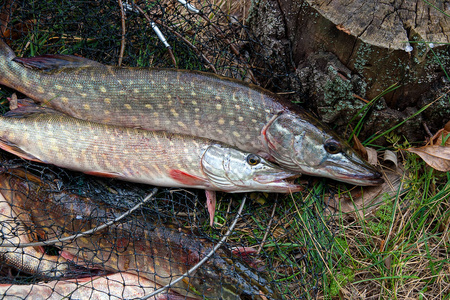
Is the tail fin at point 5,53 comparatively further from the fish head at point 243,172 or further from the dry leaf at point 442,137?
the dry leaf at point 442,137

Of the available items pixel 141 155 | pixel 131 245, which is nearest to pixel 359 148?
pixel 141 155

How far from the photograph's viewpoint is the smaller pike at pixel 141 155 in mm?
2611

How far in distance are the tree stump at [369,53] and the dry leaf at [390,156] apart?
162mm

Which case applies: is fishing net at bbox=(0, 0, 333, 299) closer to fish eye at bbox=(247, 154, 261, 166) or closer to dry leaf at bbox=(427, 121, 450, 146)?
fish eye at bbox=(247, 154, 261, 166)

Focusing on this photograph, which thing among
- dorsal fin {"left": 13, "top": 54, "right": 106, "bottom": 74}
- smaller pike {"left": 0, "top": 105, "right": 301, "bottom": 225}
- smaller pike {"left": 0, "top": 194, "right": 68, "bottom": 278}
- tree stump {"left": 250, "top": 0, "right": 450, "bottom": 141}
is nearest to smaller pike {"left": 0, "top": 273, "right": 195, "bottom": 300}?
smaller pike {"left": 0, "top": 194, "right": 68, "bottom": 278}

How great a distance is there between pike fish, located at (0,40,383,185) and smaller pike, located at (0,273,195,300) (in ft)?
3.31

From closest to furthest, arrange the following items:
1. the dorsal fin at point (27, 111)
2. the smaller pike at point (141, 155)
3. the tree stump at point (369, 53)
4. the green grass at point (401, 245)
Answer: the tree stump at point (369, 53), the green grass at point (401, 245), the smaller pike at point (141, 155), the dorsal fin at point (27, 111)

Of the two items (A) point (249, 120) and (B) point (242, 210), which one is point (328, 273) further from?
(A) point (249, 120)

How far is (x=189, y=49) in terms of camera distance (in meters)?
3.13

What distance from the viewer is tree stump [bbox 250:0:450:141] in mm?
2365

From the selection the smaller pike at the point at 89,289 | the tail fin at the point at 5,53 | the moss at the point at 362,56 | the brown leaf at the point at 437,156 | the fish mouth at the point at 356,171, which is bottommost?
the smaller pike at the point at 89,289

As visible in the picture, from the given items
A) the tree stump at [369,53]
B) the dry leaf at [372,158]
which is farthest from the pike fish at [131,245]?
the tree stump at [369,53]

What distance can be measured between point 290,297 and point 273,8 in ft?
6.22

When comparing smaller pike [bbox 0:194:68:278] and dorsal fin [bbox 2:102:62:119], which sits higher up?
dorsal fin [bbox 2:102:62:119]
